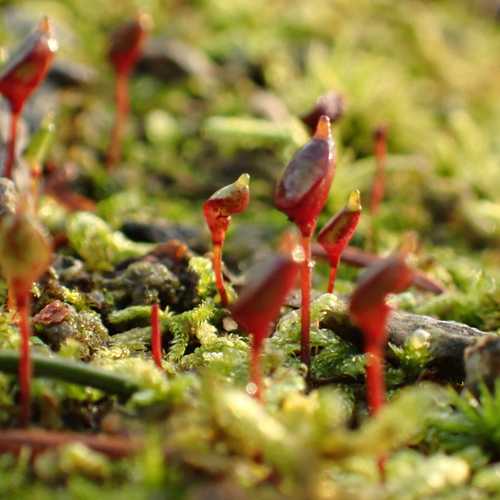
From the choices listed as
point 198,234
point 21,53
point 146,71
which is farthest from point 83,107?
point 21,53

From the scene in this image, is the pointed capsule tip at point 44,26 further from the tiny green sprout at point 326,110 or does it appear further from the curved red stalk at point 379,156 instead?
the curved red stalk at point 379,156

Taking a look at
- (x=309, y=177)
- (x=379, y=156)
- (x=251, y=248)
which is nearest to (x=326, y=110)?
(x=379, y=156)

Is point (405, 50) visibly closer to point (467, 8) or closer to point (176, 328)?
point (467, 8)

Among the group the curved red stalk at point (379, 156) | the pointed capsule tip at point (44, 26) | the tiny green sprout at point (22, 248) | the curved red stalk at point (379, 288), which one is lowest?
the curved red stalk at point (379, 288)

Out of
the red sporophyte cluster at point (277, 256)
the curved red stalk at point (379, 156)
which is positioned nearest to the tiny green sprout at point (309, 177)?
the red sporophyte cluster at point (277, 256)

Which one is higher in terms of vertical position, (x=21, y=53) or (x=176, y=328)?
(x=21, y=53)
